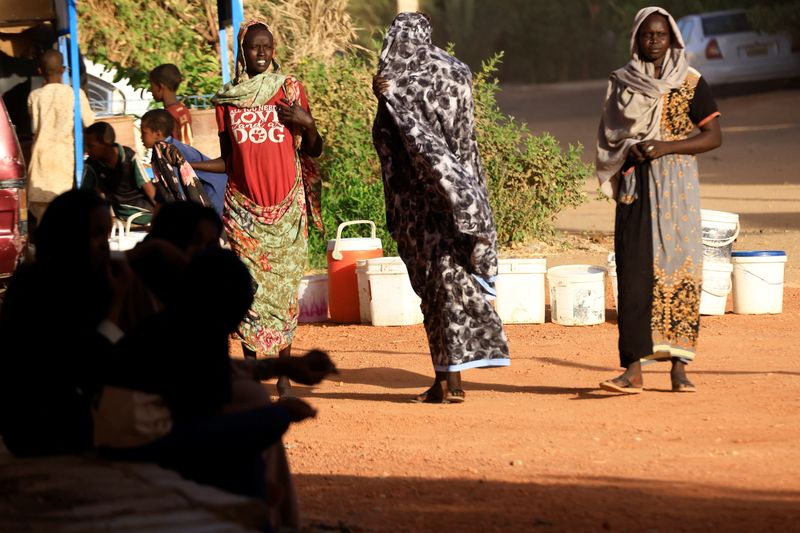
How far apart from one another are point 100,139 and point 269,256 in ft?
8.31

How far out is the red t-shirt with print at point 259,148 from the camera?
7.46 metres

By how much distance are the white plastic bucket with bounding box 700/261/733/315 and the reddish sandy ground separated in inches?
27.6

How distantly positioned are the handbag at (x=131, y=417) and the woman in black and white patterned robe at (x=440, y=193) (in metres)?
3.26

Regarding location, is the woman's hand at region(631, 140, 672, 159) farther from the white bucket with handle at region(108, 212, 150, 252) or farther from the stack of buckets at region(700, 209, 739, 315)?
the white bucket with handle at region(108, 212, 150, 252)

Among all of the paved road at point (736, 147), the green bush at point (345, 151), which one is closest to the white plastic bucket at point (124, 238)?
the green bush at point (345, 151)

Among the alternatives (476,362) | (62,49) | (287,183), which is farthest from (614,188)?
(62,49)

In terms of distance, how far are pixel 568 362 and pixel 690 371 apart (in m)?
0.82

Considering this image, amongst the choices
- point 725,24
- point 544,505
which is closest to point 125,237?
point 544,505

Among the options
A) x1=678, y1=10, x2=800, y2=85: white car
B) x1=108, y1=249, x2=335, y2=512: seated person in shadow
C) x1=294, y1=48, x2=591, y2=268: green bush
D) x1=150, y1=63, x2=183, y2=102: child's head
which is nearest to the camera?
x1=108, y1=249, x2=335, y2=512: seated person in shadow

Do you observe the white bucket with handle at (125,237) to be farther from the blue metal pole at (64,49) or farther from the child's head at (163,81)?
the blue metal pole at (64,49)

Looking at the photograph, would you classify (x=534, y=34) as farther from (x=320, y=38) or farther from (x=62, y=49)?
(x=62, y=49)

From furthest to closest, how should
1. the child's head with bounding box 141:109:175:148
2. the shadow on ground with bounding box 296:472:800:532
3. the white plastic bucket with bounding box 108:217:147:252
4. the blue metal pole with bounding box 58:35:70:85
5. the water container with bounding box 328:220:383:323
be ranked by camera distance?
the blue metal pole with bounding box 58:35:70:85 < the water container with bounding box 328:220:383:323 < the white plastic bucket with bounding box 108:217:147:252 < the child's head with bounding box 141:109:175:148 < the shadow on ground with bounding box 296:472:800:532

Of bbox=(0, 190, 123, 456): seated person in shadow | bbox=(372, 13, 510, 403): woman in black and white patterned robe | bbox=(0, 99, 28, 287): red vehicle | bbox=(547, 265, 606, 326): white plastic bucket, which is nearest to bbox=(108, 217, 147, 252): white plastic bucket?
bbox=(0, 99, 28, 287): red vehicle

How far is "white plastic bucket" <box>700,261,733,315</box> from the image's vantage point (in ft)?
31.8
